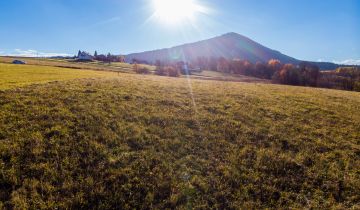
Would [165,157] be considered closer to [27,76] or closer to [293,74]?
[27,76]

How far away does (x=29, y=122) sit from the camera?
12609 mm

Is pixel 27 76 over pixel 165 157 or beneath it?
over

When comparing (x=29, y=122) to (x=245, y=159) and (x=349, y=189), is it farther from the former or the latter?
(x=349, y=189)

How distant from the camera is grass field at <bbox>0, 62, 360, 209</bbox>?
8.70m

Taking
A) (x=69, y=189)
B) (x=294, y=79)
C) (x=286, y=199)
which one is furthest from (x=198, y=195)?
(x=294, y=79)

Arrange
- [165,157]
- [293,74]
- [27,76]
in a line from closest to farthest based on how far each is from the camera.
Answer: [165,157] → [27,76] → [293,74]

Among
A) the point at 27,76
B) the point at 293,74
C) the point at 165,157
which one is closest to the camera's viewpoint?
the point at 165,157

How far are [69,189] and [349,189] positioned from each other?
11590 mm

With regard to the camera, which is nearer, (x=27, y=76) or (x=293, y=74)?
(x=27, y=76)

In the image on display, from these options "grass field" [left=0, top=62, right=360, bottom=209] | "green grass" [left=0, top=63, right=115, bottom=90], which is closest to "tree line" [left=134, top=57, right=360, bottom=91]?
"green grass" [left=0, top=63, right=115, bottom=90]

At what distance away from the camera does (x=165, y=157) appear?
1115 centimetres

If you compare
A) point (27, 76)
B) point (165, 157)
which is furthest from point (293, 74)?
A: point (165, 157)

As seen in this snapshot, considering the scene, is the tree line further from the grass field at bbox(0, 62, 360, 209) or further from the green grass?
the grass field at bbox(0, 62, 360, 209)

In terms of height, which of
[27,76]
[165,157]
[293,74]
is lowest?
[165,157]
